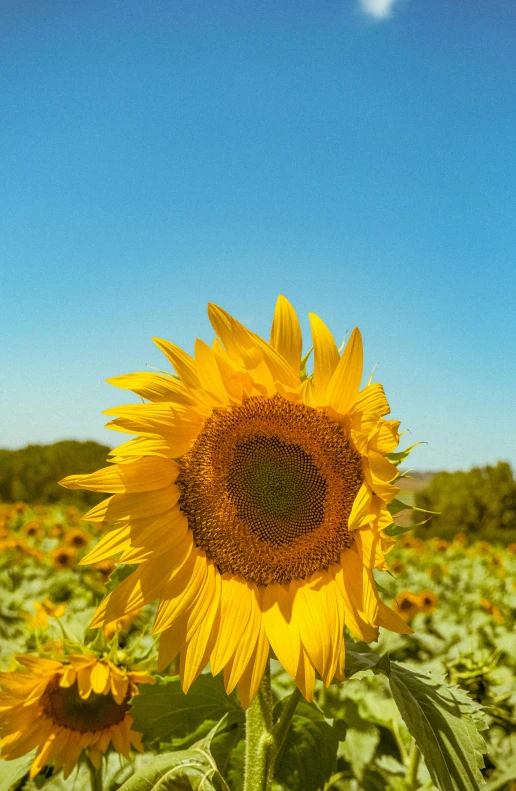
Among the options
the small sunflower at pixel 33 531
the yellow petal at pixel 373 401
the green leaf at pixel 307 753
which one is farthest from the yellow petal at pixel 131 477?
the small sunflower at pixel 33 531

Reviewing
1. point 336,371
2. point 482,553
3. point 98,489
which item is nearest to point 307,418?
point 336,371

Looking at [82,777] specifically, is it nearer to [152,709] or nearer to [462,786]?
[152,709]

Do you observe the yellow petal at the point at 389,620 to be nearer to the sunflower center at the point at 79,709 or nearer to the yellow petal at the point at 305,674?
the yellow petal at the point at 305,674

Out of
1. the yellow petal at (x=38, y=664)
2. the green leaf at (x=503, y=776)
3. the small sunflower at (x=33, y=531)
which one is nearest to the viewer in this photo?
the green leaf at (x=503, y=776)

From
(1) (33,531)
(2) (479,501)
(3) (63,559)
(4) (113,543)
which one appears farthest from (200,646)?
(2) (479,501)

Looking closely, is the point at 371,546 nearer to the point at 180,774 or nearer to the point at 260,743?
the point at 260,743

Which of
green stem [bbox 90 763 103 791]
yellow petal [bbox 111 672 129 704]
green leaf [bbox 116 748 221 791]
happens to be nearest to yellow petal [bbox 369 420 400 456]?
green leaf [bbox 116 748 221 791]
